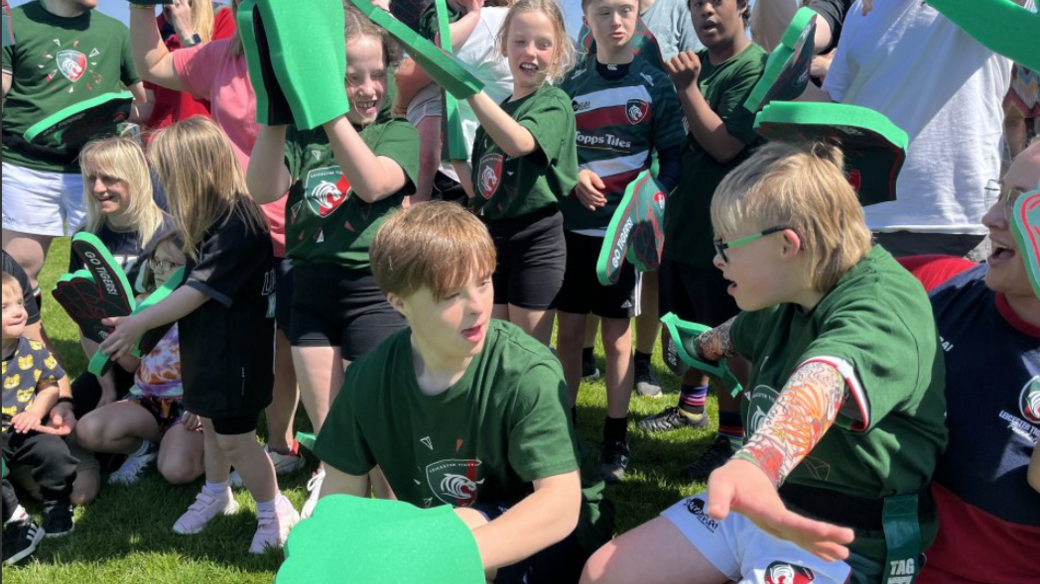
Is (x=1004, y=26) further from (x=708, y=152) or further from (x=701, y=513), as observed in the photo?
(x=708, y=152)

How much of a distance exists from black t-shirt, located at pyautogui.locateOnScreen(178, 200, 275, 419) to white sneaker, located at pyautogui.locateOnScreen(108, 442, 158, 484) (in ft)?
2.59

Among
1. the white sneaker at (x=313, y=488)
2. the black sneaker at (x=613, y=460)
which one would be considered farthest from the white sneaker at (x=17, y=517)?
the black sneaker at (x=613, y=460)

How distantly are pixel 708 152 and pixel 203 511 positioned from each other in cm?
219

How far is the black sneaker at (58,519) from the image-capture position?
327 cm

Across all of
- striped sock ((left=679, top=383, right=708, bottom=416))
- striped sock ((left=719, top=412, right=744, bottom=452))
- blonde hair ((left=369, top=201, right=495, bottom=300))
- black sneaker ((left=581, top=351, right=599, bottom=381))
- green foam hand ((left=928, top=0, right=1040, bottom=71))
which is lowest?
black sneaker ((left=581, top=351, right=599, bottom=381))

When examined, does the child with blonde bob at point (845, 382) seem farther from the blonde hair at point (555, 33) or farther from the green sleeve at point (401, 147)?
the blonde hair at point (555, 33)

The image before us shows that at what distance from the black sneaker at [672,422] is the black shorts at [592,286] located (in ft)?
2.32

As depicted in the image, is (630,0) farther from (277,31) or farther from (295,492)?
(295,492)

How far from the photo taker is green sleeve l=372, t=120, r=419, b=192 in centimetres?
285

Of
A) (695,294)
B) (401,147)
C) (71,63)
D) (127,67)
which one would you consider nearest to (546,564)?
(401,147)

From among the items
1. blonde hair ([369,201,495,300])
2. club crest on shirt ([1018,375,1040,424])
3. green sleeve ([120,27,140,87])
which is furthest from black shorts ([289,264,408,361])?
green sleeve ([120,27,140,87])

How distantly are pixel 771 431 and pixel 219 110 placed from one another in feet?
9.01

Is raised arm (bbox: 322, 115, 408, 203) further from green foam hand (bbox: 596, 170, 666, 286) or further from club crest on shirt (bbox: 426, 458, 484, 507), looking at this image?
club crest on shirt (bbox: 426, 458, 484, 507)

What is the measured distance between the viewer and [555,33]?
3.34 m
